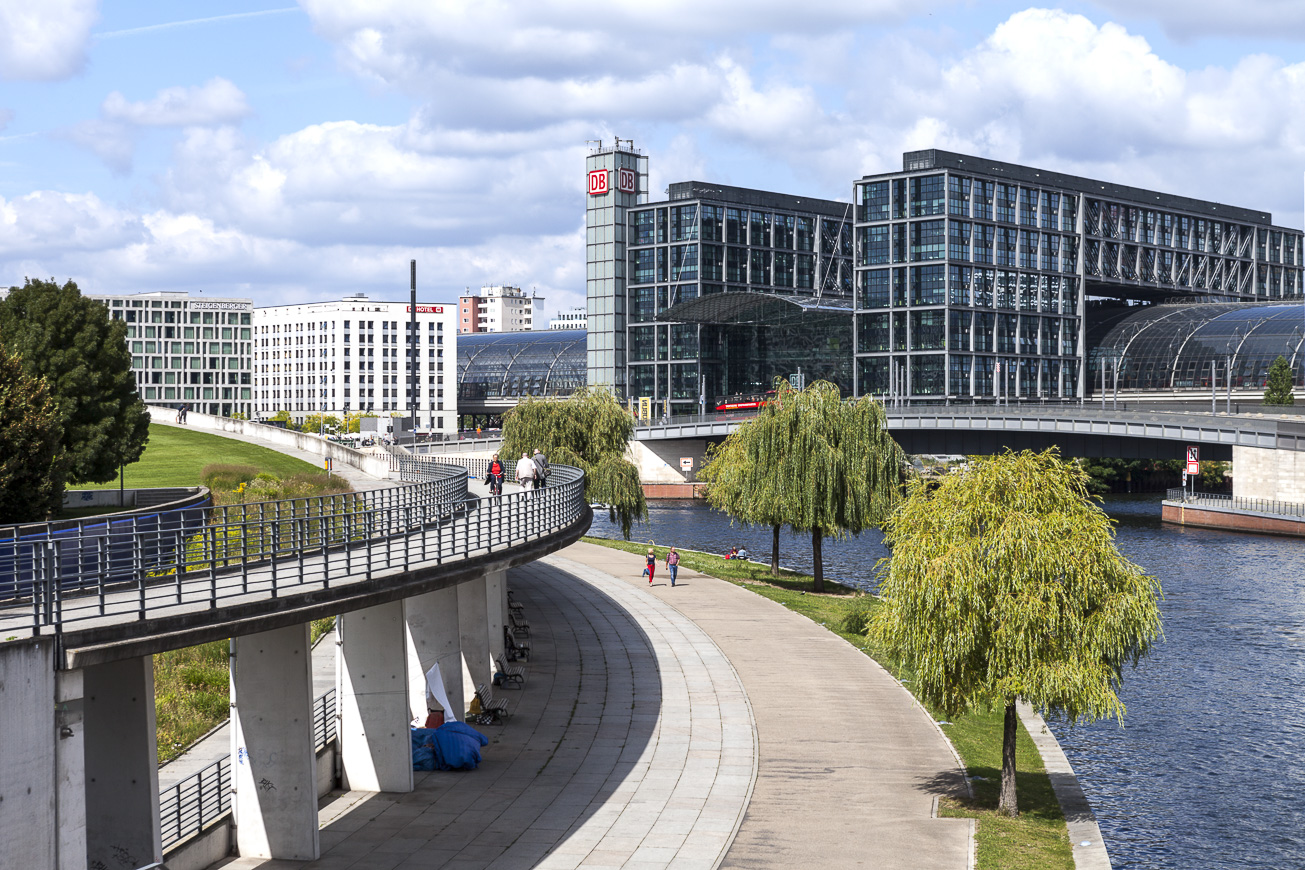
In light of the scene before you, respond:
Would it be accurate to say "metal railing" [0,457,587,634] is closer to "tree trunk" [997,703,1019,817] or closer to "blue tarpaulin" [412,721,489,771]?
"blue tarpaulin" [412,721,489,771]

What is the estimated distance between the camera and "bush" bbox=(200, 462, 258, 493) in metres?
65.4

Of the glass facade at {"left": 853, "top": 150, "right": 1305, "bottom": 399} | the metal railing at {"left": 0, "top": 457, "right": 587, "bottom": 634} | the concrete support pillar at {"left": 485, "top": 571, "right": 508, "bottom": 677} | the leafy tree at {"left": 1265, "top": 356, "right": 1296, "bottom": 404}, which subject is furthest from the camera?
the glass facade at {"left": 853, "top": 150, "right": 1305, "bottom": 399}

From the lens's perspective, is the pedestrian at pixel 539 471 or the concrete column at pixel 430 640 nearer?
the concrete column at pixel 430 640

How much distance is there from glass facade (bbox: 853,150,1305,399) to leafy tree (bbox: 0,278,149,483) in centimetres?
9599

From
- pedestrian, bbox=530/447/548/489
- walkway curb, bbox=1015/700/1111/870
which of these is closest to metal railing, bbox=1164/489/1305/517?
walkway curb, bbox=1015/700/1111/870

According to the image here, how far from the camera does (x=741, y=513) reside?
5931 centimetres

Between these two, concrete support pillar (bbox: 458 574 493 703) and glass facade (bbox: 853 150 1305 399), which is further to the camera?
glass facade (bbox: 853 150 1305 399)

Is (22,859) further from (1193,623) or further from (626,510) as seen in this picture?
(626,510)

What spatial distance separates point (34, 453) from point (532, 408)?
122ft

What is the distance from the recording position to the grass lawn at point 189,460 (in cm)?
7188

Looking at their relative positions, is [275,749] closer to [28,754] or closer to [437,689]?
[28,754]

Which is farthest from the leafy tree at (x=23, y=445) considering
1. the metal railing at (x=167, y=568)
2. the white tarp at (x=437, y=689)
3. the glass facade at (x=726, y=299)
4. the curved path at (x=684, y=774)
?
the glass facade at (x=726, y=299)

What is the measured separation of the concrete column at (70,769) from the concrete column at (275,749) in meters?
5.82

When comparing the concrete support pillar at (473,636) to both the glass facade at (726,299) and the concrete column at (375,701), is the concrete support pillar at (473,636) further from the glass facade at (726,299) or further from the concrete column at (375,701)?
the glass facade at (726,299)
